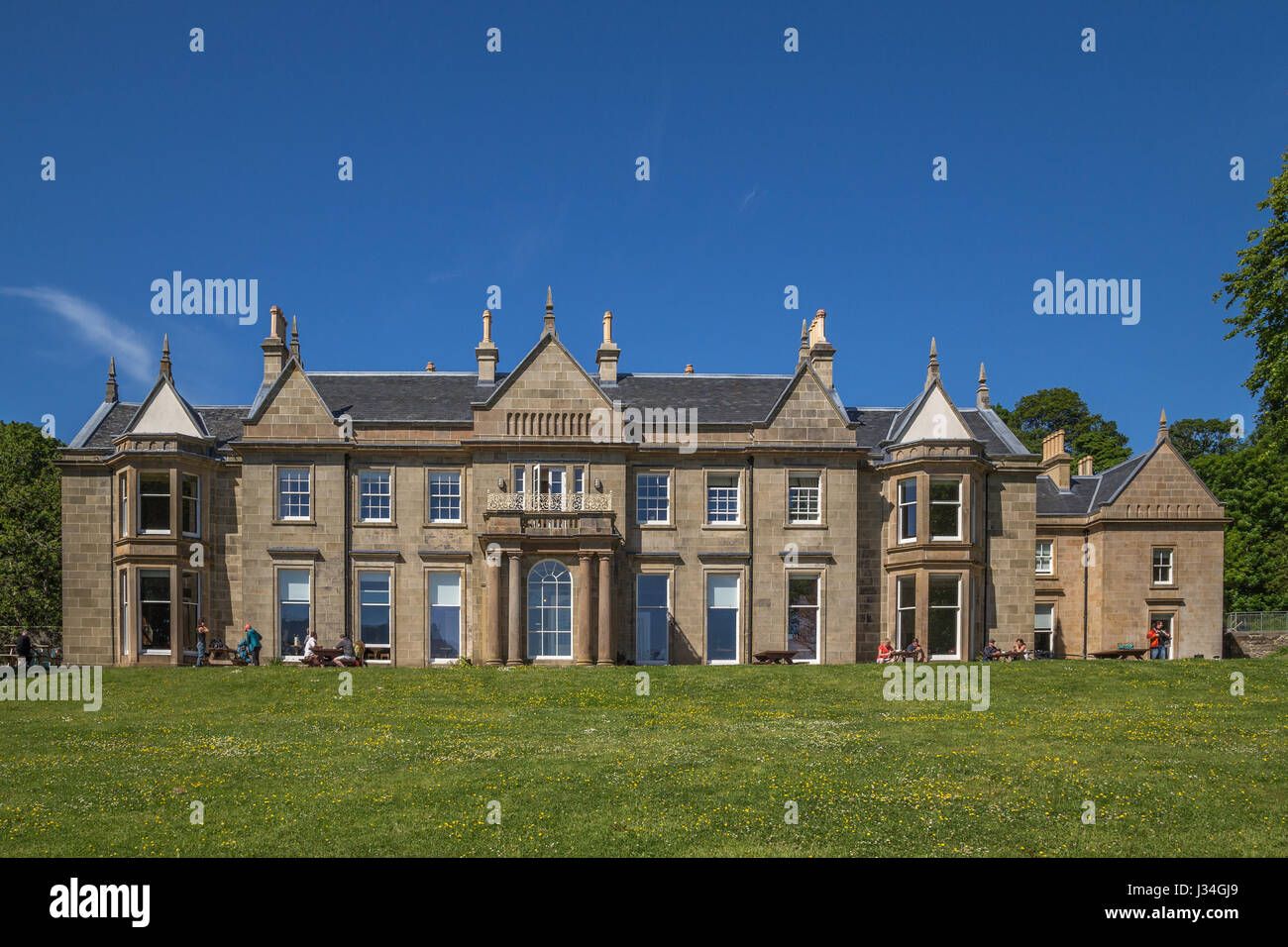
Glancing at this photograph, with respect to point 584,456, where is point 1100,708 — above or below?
below

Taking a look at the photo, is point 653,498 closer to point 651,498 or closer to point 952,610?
point 651,498

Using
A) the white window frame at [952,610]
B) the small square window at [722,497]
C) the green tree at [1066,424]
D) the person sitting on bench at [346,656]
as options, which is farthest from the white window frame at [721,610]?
the green tree at [1066,424]

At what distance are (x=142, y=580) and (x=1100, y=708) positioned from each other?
103ft

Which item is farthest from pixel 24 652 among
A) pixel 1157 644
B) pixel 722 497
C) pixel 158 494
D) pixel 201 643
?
pixel 1157 644

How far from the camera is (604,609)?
114 feet

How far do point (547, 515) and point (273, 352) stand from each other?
1402cm

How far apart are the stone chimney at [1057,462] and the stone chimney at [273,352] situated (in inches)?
1379

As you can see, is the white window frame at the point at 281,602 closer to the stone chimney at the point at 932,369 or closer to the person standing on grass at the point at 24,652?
the person standing on grass at the point at 24,652

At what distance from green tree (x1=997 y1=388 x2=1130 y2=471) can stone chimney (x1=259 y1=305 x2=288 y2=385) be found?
189ft

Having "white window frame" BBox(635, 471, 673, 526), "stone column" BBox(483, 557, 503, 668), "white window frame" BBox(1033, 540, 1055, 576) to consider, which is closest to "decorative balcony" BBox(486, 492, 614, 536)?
"stone column" BBox(483, 557, 503, 668)

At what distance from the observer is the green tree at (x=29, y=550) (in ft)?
157
